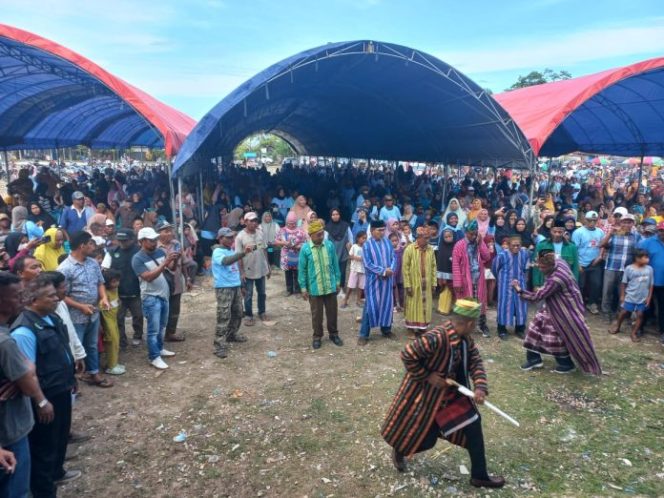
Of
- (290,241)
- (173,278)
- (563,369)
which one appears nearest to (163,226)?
(173,278)

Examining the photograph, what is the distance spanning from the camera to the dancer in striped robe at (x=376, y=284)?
20.1ft

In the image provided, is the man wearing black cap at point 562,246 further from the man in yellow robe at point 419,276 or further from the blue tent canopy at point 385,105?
the blue tent canopy at point 385,105

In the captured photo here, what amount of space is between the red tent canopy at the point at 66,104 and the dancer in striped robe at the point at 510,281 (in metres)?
5.62

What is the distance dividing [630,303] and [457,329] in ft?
14.6

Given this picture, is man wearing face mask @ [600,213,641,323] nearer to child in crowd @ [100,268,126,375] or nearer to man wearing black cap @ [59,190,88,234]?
child in crowd @ [100,268,126,375]

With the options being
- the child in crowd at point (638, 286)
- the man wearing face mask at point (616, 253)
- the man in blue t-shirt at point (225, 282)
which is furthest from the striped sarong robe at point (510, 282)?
the man in blue t-shirt at point (225, 282)

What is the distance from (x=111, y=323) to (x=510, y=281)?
4.91m

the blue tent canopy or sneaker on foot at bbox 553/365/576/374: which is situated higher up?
the blue tent canopy

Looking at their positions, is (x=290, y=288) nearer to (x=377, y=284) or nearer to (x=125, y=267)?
(x=377, y=284)

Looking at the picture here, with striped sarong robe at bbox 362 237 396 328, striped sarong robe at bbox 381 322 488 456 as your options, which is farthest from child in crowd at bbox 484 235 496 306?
striped sarong robe at bbox 381 322 488 456

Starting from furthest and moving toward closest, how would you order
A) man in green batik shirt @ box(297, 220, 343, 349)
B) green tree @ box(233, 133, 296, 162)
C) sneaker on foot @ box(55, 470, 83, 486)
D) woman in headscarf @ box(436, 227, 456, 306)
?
green tree @ box(233, 133, 296, 162) → woman in headscarf @ box(436, 227, 456, 306) → man in green batik shirt @ box(297, 220, 343, 349) → sneaker on foot @ box(55, 470, 83, 486)

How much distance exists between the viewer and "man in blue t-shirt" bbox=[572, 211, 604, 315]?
7.13 meters

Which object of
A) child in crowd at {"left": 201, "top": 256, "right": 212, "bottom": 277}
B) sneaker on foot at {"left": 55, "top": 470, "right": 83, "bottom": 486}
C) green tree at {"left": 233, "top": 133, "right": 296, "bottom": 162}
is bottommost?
sneaker on foot at {"left": 55, "top": 470, "right": 83, "bottom": 486}

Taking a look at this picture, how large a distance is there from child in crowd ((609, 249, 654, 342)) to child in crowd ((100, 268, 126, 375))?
6.44 meters
